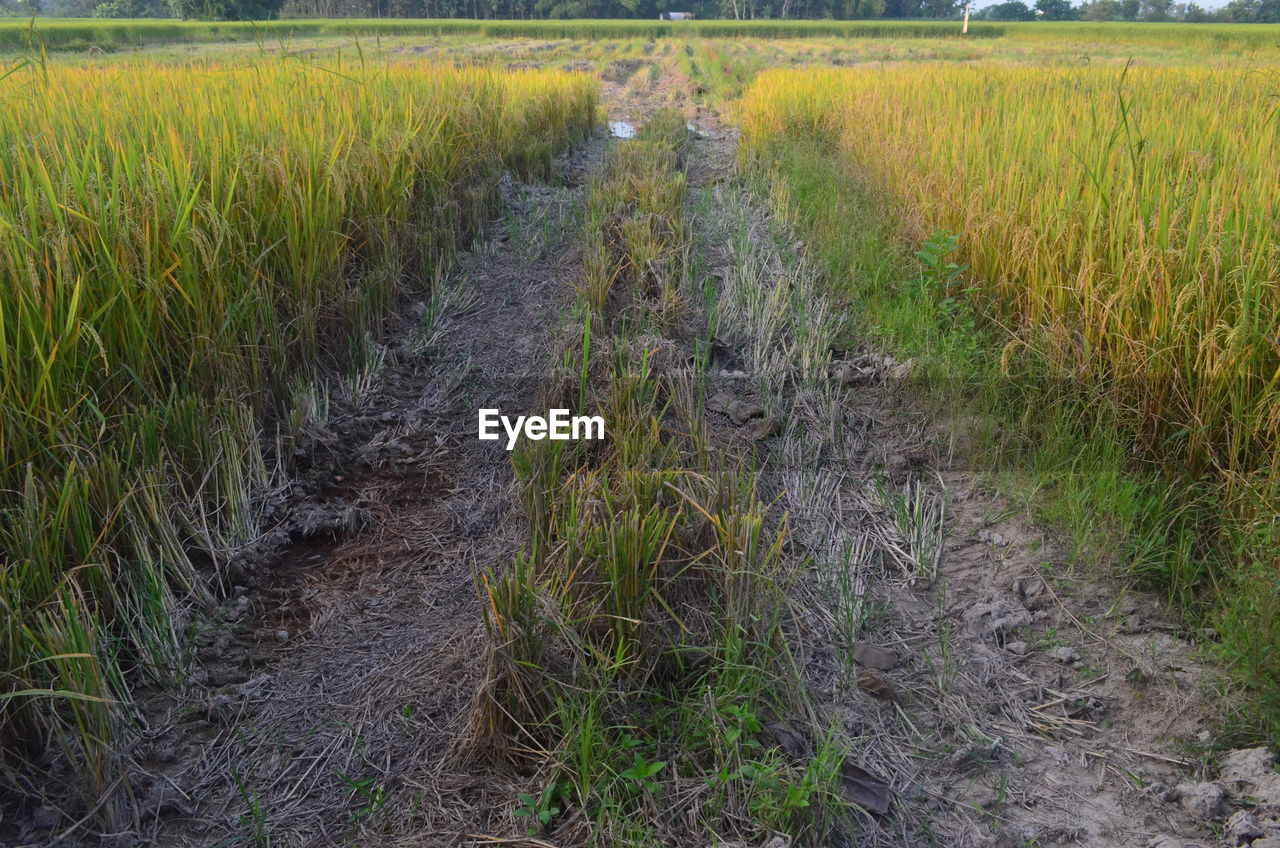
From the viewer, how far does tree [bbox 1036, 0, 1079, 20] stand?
84125mm

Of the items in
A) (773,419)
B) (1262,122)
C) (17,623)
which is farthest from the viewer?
(1262,122)

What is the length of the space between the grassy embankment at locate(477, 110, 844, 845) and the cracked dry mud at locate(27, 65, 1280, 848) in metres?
0.12

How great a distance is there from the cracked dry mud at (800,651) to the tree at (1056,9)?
101 meters

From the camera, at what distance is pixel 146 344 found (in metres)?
2.41

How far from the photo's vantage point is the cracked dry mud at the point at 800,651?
5.60 feet

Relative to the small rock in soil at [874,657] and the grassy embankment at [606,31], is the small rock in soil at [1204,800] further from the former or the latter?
the grassy embankment at [606,31]

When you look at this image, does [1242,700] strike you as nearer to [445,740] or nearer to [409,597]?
[445,740]

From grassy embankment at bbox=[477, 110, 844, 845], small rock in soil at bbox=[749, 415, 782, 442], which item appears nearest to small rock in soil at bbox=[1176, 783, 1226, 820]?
grassy embankment at bbox=[477, 110, 844, 845]

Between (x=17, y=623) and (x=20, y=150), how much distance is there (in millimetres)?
2029

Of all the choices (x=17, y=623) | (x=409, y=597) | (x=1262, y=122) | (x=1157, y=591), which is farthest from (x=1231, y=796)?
(x=1262, y=122)

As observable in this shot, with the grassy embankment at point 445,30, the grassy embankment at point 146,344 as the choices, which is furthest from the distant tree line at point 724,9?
the grassy embankment at point 146,344

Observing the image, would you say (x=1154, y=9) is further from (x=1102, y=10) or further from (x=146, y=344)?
(x=146, y=344)

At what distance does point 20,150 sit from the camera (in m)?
2.82

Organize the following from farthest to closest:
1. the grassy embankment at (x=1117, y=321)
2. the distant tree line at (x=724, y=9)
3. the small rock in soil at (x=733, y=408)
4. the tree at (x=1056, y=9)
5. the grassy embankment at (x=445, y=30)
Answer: the tree at (x=1056, y=9) → the distant tree line at (x=724, y=9) → the grassy embankment at (x=445, y=30) → the small rock in soil at (x=733, y=408) → the grassy embankment at (x=1117, y=321)
